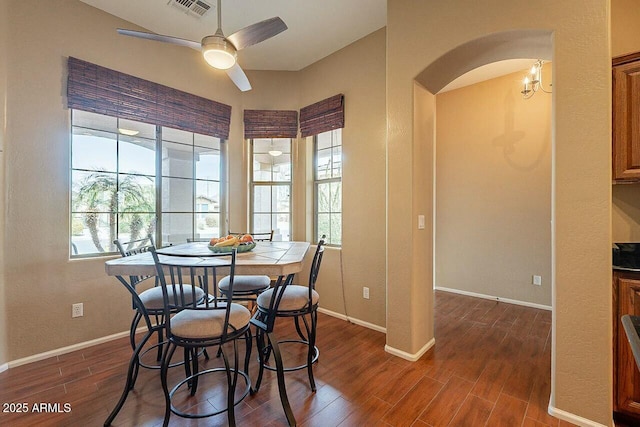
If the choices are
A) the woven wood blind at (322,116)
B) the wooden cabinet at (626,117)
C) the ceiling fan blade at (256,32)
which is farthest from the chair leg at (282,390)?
the woven wood blind at (322,116)

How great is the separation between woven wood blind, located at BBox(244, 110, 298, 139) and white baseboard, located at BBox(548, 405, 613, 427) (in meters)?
3.55

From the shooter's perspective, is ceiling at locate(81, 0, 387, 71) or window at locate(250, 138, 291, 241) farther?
window at locate(250, 138, 291, 241)

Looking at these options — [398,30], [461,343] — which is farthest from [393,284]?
[398,30]

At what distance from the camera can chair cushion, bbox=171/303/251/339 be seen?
1.53m

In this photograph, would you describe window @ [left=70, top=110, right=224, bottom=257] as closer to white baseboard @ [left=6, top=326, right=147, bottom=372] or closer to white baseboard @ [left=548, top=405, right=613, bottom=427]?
white baseboard @ [left=6, top=326, right=147, bottom=372]

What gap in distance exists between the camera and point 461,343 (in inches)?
106

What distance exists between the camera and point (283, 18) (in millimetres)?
2893

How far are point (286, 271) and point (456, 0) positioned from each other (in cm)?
235

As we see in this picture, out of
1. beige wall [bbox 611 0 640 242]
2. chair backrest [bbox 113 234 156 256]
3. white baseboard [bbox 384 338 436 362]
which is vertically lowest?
white baseboard [bbox 384 338 436 362]

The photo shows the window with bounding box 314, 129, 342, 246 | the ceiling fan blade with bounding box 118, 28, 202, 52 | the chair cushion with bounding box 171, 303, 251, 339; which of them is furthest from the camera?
the window with bounding box 314, 129, 342, 246

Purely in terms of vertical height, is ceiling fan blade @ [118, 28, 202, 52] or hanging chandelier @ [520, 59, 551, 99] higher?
hanging chandelier @ [520, 59, 551, 99]

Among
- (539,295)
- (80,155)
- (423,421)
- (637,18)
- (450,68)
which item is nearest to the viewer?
(423,421)

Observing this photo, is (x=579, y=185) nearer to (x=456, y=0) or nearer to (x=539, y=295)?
(x=456, y=0)

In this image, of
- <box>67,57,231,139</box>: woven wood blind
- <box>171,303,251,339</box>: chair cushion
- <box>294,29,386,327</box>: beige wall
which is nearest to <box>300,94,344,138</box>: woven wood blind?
<box>294,29,386,327</box>: beige wall
